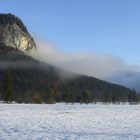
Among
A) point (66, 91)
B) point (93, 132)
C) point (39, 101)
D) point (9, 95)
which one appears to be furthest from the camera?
point (66, 91)

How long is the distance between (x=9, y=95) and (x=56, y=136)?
93.2m

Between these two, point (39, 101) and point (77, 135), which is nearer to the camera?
point (77, 135)

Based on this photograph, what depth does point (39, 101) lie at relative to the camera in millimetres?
131375

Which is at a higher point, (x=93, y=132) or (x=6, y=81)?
(x=6, y=81)

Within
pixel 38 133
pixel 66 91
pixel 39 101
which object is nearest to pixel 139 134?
pixel 38 133

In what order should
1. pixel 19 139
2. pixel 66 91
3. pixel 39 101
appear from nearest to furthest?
pixel 19 139
pixel 39 101
pixel 66 91

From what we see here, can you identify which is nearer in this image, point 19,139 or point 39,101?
point 19,139

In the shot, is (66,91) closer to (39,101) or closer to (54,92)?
(54,92)

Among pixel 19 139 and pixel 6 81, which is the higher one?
pixel 6 81

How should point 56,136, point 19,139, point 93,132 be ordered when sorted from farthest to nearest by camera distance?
point 93,132 < point 56,136 < point 19,139

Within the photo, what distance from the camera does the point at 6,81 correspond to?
11769 cm

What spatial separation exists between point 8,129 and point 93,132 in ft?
18.9

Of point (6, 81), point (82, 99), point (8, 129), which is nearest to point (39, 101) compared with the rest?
point (6, 81)

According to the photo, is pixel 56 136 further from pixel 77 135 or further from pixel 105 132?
pixel 105 132
